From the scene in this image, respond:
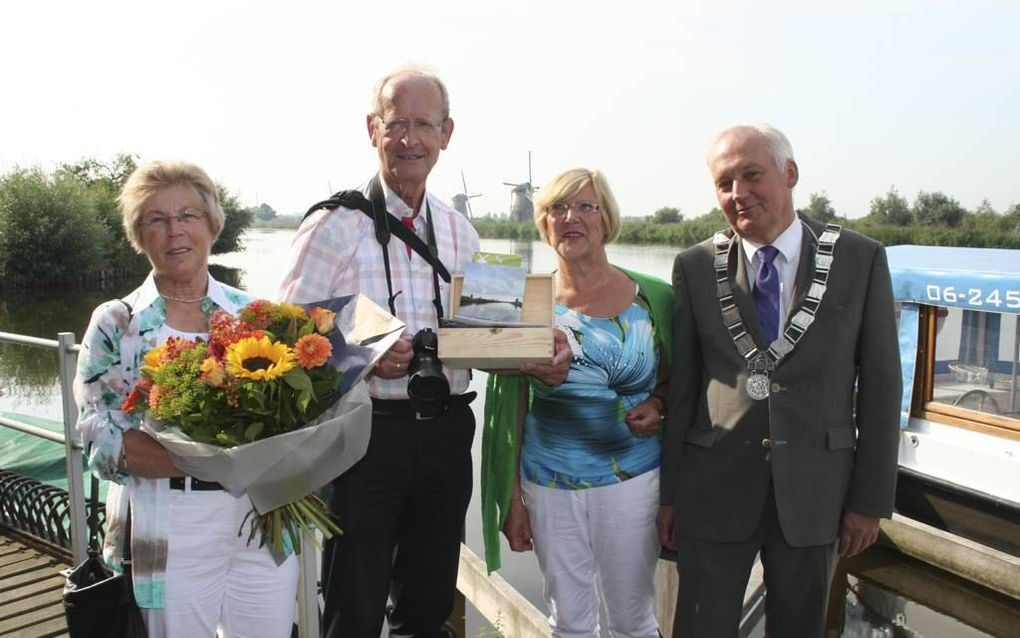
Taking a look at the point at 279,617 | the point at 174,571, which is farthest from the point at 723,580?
the point at 174,571

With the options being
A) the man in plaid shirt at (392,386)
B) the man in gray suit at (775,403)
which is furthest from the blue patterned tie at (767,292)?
the man in plaid shirt at (392,386)

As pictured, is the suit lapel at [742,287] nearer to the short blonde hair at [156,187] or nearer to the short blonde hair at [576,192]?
the short blonde hair at [576,192]

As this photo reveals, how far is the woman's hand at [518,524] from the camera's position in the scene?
2.99m

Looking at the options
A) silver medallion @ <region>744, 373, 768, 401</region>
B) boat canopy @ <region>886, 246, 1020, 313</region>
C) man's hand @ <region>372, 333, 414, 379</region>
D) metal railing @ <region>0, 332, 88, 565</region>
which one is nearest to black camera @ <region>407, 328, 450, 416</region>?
man's hand @ <region>372, 333, 414, 379</region>

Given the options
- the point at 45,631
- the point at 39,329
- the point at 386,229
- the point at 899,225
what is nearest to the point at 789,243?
the point at 386,229

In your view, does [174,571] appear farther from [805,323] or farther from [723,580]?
[805,323]

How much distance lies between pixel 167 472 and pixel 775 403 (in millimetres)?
1886

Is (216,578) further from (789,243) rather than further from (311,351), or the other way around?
(789,243)

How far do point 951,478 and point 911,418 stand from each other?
2.18 feet

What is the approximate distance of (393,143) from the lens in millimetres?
2635

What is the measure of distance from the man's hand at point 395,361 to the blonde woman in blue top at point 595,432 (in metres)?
0.63

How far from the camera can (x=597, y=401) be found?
282cm

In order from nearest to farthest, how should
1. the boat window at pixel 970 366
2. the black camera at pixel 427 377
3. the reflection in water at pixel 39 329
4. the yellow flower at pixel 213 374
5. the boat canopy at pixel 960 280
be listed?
the yellow flower at pixel 213 374
the black camera at pixel 427 377
the boat canopy at pixel 960 280
the boat window at pixel 970 366
the reflection in water at pixel 39 329

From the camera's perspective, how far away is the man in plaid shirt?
2.62 metres
